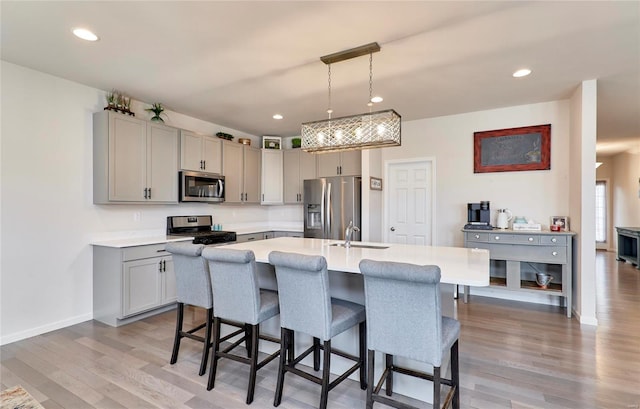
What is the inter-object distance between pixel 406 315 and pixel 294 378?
47.3 inches

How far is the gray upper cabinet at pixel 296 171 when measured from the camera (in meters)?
5.58

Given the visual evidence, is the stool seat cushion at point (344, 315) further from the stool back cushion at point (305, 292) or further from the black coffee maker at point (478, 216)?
the black coffee maker at point (478, 216)

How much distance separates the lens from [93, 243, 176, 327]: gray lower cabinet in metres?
3.32

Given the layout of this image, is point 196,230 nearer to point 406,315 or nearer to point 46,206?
point 46,206

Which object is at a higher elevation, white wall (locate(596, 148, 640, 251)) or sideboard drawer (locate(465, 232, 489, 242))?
white wall (locate(596, 148, 640, 251))

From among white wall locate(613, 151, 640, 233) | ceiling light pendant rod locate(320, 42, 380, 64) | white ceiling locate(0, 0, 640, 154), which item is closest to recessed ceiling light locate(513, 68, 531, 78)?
white ceiling locate(0, 0, 640, 154)

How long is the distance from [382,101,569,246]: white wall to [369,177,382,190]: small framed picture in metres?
0.43

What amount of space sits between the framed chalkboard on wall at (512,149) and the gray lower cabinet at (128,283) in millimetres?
4342

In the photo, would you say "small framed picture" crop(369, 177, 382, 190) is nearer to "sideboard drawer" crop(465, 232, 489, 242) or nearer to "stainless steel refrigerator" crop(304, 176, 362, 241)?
"stainless steel refrigerator" crop(304, 176, 362, 241)

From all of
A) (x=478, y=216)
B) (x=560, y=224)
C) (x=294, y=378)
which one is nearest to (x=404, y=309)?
(x=294, y=378)

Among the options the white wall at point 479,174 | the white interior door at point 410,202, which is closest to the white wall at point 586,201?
the white wall at point 479,174

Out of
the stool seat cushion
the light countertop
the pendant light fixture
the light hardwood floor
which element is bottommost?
the light hardwood floor

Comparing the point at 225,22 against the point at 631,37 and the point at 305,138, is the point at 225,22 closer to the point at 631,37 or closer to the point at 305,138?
the point at 305,138

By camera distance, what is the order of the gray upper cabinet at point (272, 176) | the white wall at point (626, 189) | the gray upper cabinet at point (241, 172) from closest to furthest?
the gray upper cabinet at point (241, 172) → the gray upper cabinet at point (272, 176) → the white wall at point (626, 189)
